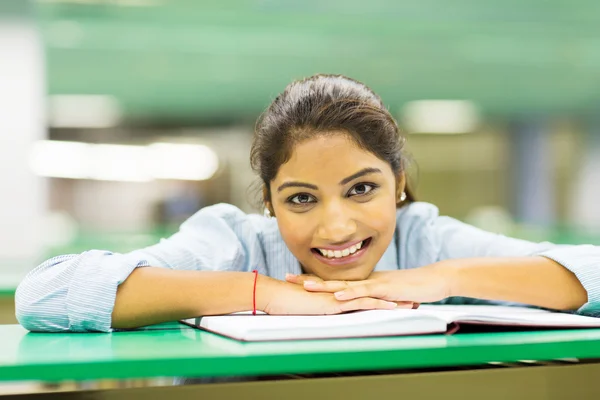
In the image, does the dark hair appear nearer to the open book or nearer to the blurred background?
the blurred background

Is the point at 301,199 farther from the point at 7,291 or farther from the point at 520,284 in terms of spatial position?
the point at 7,291

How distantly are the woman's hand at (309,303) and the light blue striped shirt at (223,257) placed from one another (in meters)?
0.23

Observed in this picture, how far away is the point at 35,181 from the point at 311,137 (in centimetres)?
311

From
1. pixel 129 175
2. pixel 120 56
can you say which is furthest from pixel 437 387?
pixel 129 175

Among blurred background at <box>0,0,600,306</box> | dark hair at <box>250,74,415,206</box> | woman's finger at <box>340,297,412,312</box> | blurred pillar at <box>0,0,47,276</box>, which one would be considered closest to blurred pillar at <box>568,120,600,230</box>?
blurred background at <box>0,0,600,306</box>

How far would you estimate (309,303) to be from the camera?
1070mm

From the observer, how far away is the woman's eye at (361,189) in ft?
3.97

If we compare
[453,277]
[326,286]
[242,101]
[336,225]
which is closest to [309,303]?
[326,286]

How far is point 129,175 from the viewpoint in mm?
11008

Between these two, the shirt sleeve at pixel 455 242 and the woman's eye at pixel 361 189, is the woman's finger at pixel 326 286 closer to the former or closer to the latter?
the woman's eye at pixel 361 189

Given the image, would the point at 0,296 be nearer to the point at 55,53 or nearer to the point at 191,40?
the point at 191,40

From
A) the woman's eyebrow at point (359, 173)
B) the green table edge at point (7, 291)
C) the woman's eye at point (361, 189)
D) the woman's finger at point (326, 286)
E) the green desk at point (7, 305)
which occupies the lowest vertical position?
the green desk at point (7, 305)

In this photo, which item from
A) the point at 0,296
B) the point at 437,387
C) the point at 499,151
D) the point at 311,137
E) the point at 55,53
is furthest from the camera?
the point at 499,151

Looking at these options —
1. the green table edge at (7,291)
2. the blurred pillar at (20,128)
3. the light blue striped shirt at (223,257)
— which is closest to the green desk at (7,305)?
the green table edge at (7,291)
